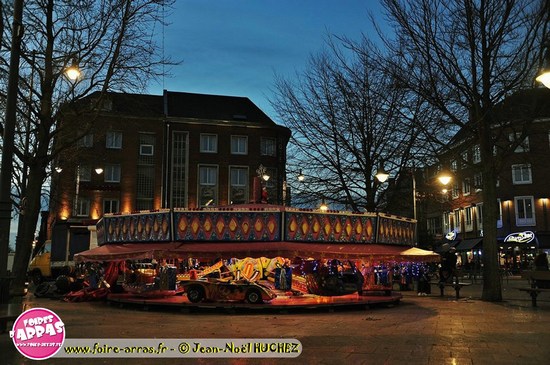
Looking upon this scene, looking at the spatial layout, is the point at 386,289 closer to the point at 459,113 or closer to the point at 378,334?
the point at 459,113

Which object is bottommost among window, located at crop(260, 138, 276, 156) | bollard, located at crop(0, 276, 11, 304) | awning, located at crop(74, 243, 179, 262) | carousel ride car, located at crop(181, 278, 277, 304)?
carousel ride car, located at crop(181, 278, 277, 304)

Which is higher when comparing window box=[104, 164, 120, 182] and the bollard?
window box=[104, 164, 120, 182]

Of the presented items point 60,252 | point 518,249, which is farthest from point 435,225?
point 60,252

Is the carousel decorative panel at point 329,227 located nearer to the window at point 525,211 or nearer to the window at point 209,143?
the window at point 209,143

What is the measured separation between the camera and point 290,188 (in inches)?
1100

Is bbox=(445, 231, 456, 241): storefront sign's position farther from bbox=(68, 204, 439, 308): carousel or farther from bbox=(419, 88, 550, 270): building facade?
bbox=(68, 204, 439, 308): carousel

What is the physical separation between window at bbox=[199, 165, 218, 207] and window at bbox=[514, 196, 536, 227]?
2937 centimetres

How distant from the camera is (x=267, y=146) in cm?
5012

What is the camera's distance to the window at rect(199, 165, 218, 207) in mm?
47875

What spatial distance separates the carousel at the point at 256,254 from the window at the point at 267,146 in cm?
2940

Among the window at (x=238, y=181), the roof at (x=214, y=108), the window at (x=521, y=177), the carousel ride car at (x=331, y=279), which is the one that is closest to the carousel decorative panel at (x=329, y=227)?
the carousel ride car at (x=331, y=279)

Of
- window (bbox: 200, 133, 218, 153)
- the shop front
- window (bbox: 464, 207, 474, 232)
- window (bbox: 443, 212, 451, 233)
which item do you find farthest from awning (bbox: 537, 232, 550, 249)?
window (bbox: 200, 133, 218, 153)

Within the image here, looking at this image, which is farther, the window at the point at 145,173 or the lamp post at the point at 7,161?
the window at the point at 145,173

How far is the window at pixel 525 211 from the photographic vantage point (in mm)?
46531
